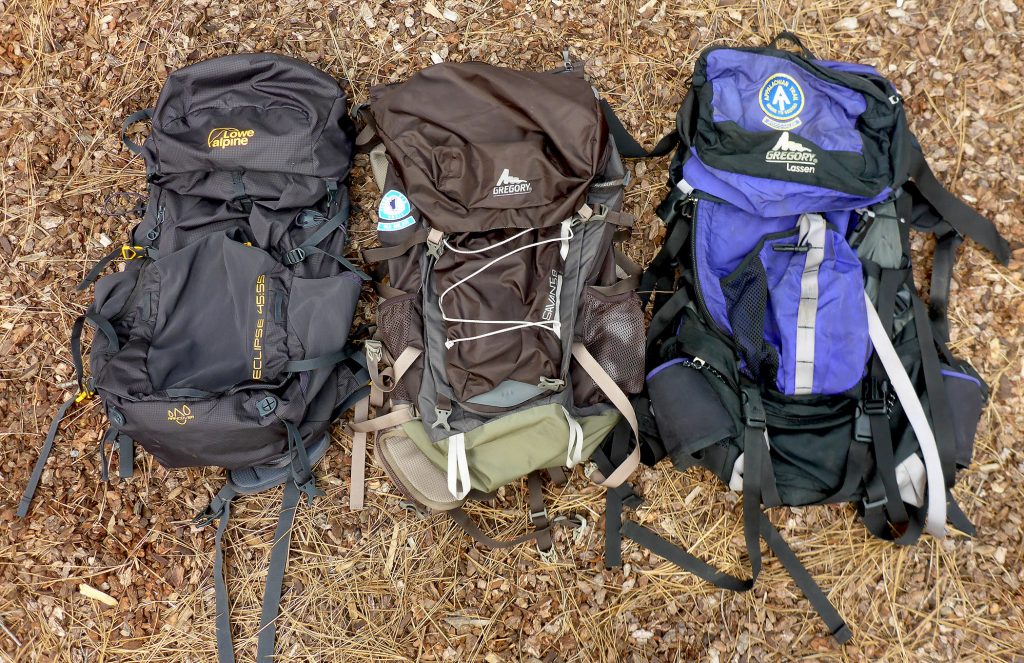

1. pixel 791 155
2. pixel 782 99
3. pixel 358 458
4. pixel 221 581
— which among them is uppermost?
pixel 782 99

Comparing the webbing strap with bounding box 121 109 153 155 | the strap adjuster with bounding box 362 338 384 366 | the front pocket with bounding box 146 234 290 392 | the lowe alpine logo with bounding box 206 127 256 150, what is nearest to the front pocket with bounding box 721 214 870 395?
the strap adjuster with bounding box 362 338 384 366

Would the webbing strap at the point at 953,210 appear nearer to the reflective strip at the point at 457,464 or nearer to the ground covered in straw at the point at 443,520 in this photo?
the ground covered in straw at the point at 443,520

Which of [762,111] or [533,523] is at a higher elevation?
[762,111]

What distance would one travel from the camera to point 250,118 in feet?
7.47

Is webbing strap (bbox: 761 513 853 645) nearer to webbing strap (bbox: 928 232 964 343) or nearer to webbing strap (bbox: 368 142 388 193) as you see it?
webbing strap (bbox: 928 232 964 343)

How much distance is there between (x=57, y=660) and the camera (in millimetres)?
2479

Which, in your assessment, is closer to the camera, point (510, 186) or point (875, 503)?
point (510, 186)

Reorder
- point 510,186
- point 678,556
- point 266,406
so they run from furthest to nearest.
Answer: point 678,556, point 266,406, point 510,186

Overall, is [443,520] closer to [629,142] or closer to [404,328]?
[404,328]

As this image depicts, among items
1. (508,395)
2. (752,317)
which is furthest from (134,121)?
(752,317)

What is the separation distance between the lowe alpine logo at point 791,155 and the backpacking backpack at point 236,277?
155 cm

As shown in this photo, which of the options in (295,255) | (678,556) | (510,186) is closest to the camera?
(510,186)

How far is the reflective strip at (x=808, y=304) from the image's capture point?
85.9 inches

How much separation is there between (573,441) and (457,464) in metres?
0.42
